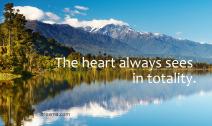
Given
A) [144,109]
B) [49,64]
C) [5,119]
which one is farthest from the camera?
[49,64]

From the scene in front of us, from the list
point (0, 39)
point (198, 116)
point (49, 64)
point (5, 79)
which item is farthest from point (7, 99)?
point (49, 64)

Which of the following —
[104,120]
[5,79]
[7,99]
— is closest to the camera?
[104,120]

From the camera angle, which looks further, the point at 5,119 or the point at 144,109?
the point at 144,109

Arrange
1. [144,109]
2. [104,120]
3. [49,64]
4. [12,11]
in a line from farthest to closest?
[49,64], [12,11], [144,109], [104,120]

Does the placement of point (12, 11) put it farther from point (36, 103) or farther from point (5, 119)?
point (5, 119)

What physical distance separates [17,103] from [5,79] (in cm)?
4186

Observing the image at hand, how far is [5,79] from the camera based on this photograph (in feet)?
277

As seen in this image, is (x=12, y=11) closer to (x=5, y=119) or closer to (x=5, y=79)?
(x=5, y=79)

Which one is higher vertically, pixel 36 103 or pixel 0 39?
pixel 0 39

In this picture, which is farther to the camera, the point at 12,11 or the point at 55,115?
the point at 12,11

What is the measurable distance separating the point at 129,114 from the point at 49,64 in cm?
13320

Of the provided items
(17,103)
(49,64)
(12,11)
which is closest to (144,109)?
(17,103)

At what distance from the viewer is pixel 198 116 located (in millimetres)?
38188

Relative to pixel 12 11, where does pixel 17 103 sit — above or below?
below
